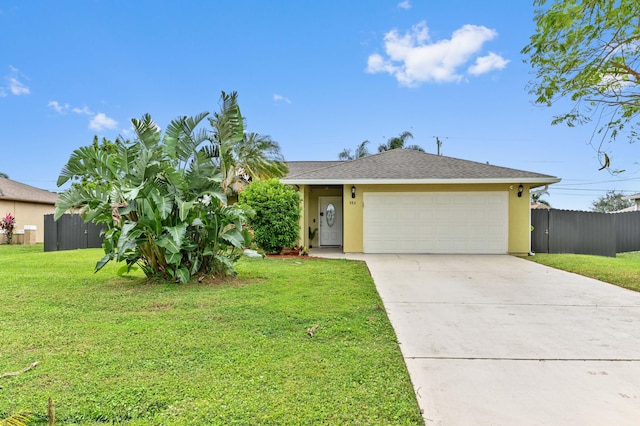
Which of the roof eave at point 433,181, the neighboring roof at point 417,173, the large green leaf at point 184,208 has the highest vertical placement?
the neighboring roof at point 417,173

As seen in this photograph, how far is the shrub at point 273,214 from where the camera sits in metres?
10.6

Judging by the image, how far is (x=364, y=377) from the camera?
2.73 meters

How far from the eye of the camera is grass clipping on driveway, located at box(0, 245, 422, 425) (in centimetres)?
227

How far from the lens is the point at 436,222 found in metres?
12.1

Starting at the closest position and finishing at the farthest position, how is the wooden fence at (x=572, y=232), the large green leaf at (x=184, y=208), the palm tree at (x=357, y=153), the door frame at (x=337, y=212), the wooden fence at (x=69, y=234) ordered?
the large green leaf at (x=184, y=208), the wooden fence at (x=572, y=232), the door frame at (x=337, y=212), the wooden fence at (x=69, y=234), the palm tree at (x=357, y=153)

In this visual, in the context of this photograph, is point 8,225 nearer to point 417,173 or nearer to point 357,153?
point 357,153

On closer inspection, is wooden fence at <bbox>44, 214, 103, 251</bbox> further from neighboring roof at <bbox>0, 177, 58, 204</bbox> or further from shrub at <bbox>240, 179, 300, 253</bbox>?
shrub at <bbox>240, 179, 300, 253</bbox>

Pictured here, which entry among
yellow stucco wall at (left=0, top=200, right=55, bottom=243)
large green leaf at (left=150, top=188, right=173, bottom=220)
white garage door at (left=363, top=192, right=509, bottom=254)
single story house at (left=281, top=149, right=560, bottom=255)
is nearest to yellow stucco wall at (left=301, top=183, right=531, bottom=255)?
single story house at (left=281, top=149, right=560, bottom=255)

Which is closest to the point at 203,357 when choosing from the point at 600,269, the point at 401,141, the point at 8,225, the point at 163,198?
the point at 163,198

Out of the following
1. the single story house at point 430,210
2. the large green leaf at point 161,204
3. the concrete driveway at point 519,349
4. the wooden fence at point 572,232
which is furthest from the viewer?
the wooden fence at point 572,232

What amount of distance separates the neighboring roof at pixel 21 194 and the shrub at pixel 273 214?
15.6 metres

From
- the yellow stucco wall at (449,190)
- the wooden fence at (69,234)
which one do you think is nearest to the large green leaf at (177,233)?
the yellow stucco wall at (449,190)

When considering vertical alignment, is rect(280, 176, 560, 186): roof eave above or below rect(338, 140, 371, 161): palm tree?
below

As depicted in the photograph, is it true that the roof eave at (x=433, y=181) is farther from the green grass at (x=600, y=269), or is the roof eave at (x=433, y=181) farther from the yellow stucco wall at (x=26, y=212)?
the yellow stucco wall at (x=26, y=212)
